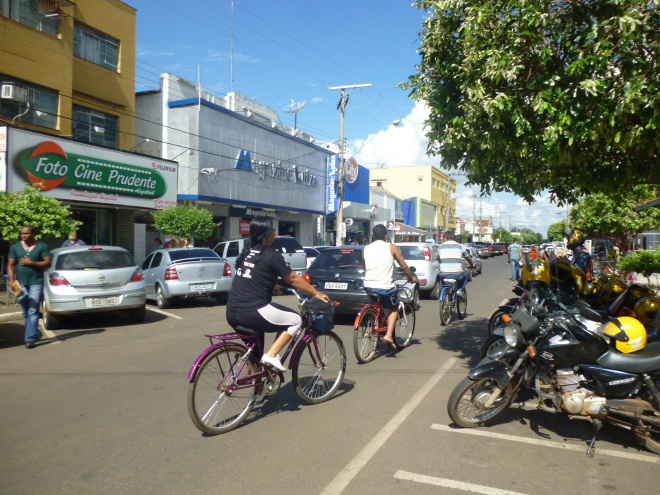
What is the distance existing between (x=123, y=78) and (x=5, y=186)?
8024mm

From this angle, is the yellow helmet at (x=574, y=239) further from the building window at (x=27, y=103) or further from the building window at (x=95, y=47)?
the building window at (x=95, y=47)

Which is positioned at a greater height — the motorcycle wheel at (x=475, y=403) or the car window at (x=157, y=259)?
the car window at (x=157, y=259)

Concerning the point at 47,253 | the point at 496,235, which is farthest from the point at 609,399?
the point at 496,235

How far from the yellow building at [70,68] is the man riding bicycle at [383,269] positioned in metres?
14.0

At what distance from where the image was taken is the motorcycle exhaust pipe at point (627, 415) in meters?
4.08

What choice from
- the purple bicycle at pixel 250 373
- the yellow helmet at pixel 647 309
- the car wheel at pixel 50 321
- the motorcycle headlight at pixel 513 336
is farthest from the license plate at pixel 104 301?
the yellow helmet at pixel 647 309

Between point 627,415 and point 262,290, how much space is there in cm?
312

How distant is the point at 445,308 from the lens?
33.1 ft

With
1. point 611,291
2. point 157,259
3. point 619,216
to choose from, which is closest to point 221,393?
point 611,291

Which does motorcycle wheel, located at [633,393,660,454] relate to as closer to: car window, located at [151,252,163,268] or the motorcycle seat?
the motorcycle seat

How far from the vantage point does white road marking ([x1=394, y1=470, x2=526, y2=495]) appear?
3.43 meters

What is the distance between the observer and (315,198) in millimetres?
35438

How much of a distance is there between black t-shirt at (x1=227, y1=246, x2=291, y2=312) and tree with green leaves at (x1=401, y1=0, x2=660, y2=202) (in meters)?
2.39

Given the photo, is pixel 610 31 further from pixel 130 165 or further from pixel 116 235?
pixel 116 235
